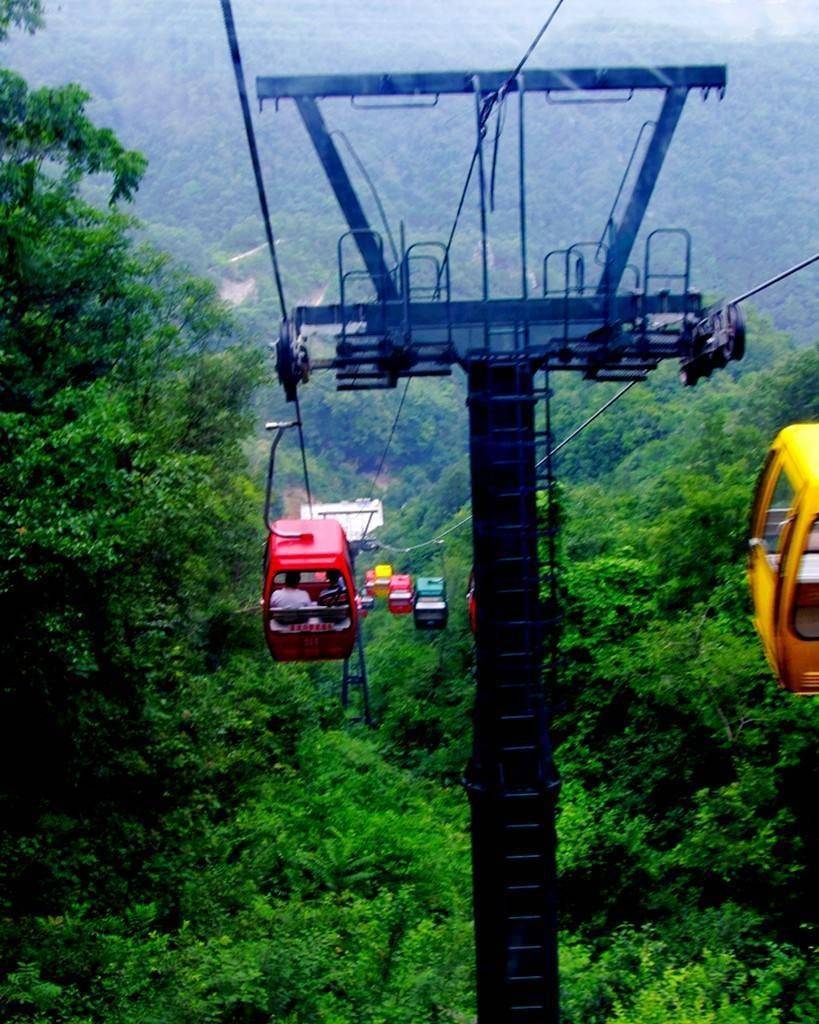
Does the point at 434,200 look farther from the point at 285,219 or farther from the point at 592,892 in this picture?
the point at 592,892

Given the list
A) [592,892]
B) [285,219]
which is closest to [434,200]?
[285,219]

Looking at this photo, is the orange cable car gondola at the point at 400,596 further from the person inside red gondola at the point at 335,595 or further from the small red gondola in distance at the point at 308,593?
the person inside red gondola at the point at 335,595

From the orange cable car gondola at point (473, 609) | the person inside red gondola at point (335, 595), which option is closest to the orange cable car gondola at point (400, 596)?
the person inside red gondola at point (335, 595)

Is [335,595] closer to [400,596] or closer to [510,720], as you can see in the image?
[510,720]

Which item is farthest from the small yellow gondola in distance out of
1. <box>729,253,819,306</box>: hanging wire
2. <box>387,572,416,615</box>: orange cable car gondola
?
<box>387,572,416,615</box>: orange cable car gondola

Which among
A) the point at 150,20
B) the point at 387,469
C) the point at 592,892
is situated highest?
the point at 150,20

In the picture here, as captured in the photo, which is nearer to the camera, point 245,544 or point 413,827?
point 413,827

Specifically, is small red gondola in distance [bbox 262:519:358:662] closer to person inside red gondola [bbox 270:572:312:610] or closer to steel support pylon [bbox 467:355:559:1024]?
person inside red gondola [bbox 270:572:312:610]
